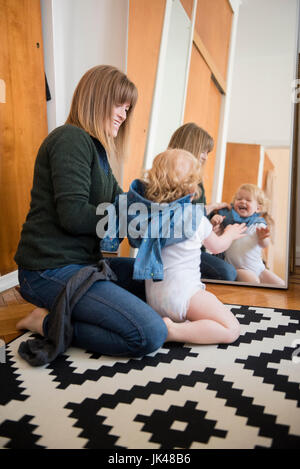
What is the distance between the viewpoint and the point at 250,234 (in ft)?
6.99

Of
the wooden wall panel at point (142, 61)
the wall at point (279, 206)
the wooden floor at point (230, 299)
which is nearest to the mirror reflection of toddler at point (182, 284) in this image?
the wooden floor at point (230, 299)

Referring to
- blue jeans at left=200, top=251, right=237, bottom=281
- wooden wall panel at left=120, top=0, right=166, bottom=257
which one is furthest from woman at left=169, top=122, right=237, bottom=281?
wooden wall panel at left=120, top=0, right=166, bottom=257

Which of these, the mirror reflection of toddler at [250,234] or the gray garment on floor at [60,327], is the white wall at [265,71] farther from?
the gray garment on floor at [60,327]

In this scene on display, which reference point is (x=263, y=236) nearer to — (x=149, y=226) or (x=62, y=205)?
(x=149, y=226)

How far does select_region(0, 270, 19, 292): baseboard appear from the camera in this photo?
6.55 ft

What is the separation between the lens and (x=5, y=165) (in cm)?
198

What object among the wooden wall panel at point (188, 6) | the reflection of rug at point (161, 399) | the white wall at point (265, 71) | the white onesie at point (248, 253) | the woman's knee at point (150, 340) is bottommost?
the reflection of rug at point (161, 399)

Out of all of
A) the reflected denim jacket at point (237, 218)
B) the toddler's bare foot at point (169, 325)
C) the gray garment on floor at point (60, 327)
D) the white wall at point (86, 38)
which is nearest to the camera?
the gray garment on floor at point (60, 327)

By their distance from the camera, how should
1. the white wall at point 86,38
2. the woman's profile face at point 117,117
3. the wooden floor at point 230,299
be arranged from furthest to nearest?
the white wall at point 86,38 < the wooden floor at point 230,299 < the woman's profile face at point 117,117

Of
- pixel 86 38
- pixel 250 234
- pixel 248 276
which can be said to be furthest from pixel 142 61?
pixel 248 276

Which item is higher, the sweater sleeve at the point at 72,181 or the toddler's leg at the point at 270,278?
the sweater sleeve at the point at 72,181

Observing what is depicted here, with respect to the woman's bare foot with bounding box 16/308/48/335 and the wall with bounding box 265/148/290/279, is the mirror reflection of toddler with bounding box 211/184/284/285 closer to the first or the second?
the wall with bounding box 265/148/290/279

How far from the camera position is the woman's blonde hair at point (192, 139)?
2.04 m

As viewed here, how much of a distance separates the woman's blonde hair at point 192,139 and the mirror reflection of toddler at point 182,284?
0.60 metres
